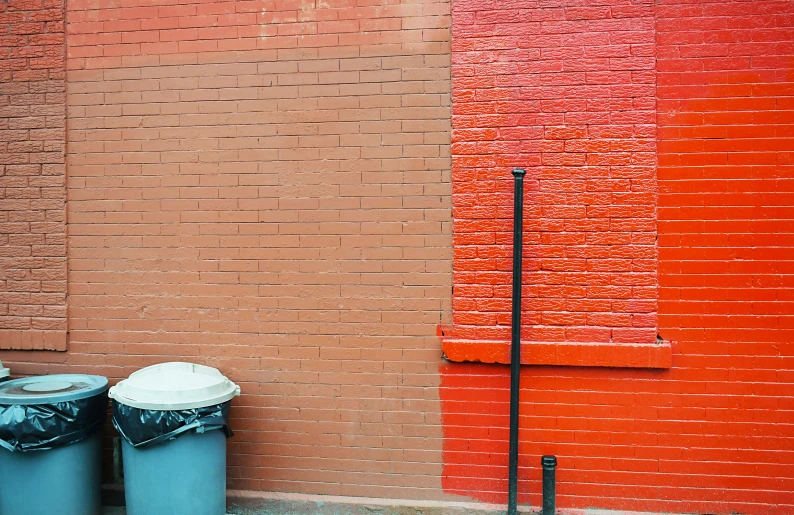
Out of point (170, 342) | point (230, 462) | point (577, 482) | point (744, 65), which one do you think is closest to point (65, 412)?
point (170, 342)

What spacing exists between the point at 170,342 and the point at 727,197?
13.6 feet

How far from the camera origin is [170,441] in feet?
12.4

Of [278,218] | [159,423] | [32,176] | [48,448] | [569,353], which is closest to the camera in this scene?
[159,423]

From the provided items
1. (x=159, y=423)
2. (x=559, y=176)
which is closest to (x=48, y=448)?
(x=159, y=423)

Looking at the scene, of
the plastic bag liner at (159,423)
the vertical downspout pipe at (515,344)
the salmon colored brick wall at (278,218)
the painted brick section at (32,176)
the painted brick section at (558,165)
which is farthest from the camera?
the painted brick section at (32,176)

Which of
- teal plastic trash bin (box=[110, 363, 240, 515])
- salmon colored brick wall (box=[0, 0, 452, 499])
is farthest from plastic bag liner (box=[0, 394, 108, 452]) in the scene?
salmon colored brick wall (box=[0, 0, 452, 499])

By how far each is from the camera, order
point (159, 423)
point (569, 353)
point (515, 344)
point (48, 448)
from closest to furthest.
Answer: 1. point (159, 423)
2. point (48, 448)
3. point (515, 344)
4. point (569, 353)

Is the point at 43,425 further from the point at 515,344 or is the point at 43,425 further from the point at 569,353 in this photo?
the point at 569,353

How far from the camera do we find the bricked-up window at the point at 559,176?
4.12 m

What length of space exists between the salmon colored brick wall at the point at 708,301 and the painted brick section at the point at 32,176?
3550 millimetres

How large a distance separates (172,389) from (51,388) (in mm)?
983

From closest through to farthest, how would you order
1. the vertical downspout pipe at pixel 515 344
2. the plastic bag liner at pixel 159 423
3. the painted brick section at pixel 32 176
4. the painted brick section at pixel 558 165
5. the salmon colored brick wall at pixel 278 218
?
the plastic bag liner at pixel 159 423, the vertical downspout pipe at pixel 515 344, the painted brick section at pixel 558 165, the salmon colored brick wall at pixel 278 218, the painted brick section at pixel 32 176

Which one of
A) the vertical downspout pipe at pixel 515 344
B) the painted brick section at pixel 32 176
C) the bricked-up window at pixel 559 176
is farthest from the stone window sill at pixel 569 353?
the painted brick section at pixel 32 176

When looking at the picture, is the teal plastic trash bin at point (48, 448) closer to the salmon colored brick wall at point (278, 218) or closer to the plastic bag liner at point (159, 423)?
the plastic bag liner at point (159, 423)
